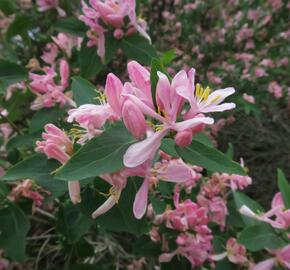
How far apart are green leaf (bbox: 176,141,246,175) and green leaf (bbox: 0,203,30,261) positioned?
0.58m

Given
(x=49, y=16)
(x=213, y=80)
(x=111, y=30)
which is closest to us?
(x=111, y=30)

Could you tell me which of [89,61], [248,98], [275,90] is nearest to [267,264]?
[89,61]

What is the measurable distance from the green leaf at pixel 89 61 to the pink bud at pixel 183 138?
0.81m

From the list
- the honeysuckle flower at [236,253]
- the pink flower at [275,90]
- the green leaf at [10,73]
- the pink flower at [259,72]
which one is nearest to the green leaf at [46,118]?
the green leaf at [10,73]

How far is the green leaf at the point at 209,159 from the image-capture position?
75cm

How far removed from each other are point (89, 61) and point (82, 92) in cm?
48

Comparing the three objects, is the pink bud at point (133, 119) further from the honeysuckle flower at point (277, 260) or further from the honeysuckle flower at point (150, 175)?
the honeysuckle flower at point (277, 260)

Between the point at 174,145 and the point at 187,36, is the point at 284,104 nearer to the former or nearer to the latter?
the point at 187,36

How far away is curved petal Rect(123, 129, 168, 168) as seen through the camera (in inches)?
27.8

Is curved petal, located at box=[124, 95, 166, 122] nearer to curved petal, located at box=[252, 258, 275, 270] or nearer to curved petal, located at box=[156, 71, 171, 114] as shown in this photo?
curved petal, located at box=[156, 71, 171, 114]

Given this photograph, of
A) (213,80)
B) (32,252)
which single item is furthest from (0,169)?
(213,80)

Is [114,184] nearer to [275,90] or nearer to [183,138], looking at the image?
[183,138]

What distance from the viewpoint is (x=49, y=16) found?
1.68 metres

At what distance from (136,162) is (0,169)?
689mm
